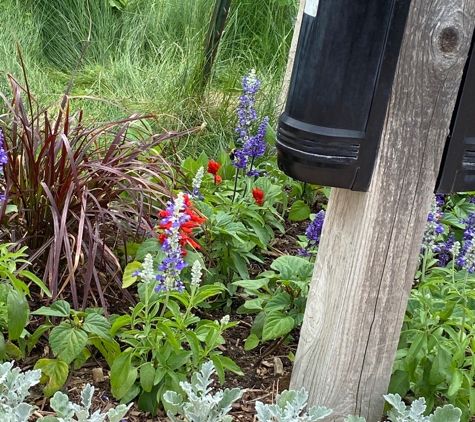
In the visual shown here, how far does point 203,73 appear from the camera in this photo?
4.90 m

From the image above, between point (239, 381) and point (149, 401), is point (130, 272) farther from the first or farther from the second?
point (239, 381)

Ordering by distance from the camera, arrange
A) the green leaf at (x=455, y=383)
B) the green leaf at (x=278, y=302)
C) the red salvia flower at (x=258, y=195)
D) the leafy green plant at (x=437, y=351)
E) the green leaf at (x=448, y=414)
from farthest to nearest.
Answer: the red salvia flower at (x=258, y=195) → the green leaf at (x=278, y=302) → the leafy green plant at (x=437, y=351) → the green leaf at (x=455, y=383) → the green leaf at (x=448, y=414)

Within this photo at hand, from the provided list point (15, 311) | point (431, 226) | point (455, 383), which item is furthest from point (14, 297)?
point (431, 226)

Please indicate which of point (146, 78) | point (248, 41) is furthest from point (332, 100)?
point (248, 41)

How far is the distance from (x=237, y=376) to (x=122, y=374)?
56 cm

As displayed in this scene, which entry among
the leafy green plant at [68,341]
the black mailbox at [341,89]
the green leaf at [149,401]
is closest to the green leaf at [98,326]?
the leafy green plant at [68,341]

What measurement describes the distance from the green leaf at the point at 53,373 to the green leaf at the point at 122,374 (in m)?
0.17

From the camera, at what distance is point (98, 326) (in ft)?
8.54

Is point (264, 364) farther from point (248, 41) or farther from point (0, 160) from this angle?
point (248, 41)

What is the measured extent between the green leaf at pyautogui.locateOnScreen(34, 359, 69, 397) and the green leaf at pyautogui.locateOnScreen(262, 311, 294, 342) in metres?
0.72

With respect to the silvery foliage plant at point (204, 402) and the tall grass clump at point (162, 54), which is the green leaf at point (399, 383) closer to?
the silvery foliage plant at point (204, 402)

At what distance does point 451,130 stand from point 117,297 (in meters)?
1.62

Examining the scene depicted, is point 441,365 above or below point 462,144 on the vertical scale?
below

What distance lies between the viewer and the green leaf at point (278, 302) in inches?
112
